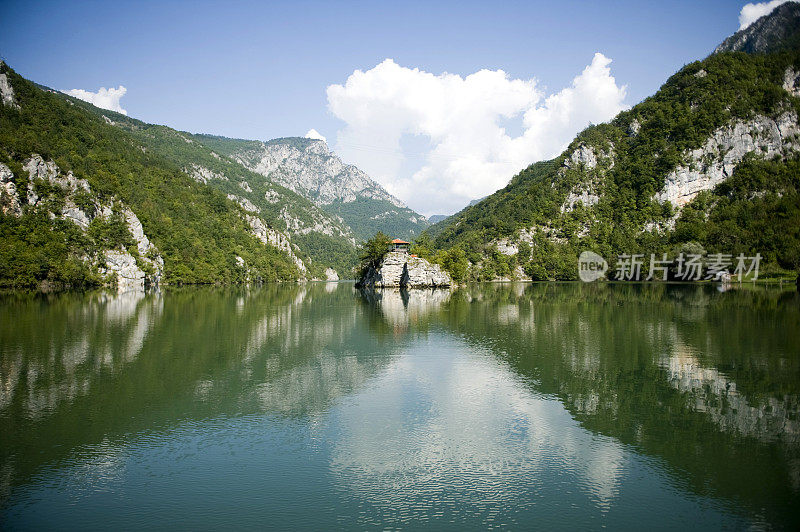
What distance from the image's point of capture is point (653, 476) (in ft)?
37.4

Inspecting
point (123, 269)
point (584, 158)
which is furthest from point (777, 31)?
point (123, 269)

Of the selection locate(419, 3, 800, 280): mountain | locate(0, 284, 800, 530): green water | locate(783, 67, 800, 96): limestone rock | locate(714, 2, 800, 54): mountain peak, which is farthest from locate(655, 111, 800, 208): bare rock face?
locate(0, 284, 800, 530): green water

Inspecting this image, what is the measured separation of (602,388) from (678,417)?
136 inches

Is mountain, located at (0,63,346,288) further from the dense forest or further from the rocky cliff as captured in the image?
the dense forest

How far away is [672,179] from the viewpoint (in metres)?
147

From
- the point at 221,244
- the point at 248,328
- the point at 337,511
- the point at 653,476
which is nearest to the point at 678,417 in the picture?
the point at 653,476

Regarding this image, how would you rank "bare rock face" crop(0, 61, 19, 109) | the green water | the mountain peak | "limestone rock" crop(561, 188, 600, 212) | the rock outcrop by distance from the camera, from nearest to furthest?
the green water < "bare rock face" crop(0, 61, 19, 109) < the rock outcrop < "limestone rock" crop(561, 188, 600, 212) < the mountain peak

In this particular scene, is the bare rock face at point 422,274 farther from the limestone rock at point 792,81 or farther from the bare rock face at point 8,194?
the limestone rock at point 792,81

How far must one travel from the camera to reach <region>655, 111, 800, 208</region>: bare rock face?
137875 mm

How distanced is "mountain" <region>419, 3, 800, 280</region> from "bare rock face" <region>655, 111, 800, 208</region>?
11.5 inches

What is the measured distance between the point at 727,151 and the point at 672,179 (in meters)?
16.2

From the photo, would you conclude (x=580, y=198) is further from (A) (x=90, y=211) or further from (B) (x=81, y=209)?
(B) (x=81, y=209)

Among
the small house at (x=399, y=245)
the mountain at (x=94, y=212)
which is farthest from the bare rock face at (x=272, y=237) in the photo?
the small house at (x=399, y=245)

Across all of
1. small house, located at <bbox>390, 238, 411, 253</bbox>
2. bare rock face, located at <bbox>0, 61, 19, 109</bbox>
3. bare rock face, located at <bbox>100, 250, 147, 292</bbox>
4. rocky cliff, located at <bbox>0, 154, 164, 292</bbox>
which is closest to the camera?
rocky cliff, located at <bbox>0, 154, 164, 292</bbox>
